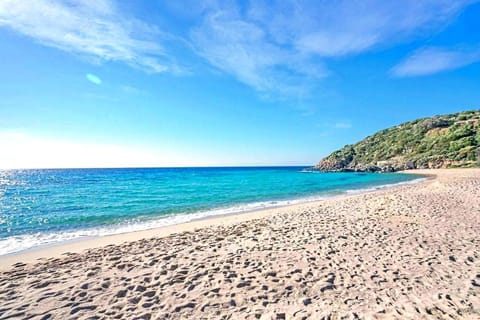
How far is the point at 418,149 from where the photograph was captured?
6544 centimetres

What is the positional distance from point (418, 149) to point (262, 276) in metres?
77.1

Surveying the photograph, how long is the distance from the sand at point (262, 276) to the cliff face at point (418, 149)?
56391 mm

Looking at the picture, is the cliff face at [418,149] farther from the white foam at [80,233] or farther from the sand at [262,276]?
the white foam at [80,233]

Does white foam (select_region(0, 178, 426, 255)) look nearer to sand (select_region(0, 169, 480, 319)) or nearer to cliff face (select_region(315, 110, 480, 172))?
sand (select_region(0, 169, 480, 319))

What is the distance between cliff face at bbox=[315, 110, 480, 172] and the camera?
53250mm

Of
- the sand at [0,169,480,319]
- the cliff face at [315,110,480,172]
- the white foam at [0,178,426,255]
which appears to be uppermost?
the cliff face at [315,110,480,172]

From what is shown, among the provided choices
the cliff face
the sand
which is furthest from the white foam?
the cliff face

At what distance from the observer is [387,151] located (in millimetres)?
75938

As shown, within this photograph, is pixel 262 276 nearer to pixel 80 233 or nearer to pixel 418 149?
pixel 80 233

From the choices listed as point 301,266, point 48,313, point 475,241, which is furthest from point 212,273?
point 475,241

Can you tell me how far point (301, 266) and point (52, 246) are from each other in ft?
28.1

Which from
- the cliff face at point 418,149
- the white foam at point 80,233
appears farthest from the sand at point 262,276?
the cliff face at point 418,149

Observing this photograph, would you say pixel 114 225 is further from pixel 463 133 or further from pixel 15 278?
pixel 463 133

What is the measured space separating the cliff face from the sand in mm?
56391
